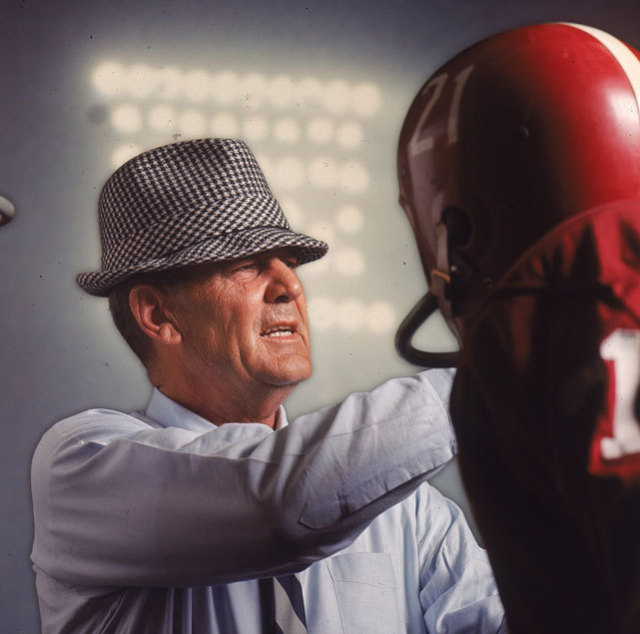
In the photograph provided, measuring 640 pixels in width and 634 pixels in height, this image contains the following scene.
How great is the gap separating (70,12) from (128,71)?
15 cm

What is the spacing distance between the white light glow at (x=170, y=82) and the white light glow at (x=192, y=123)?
4cm

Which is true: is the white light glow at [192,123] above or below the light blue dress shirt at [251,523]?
above

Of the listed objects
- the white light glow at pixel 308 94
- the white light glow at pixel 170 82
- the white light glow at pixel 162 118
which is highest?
the white light glow at pixel 170 82

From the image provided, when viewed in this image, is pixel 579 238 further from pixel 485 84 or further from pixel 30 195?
pixel 30 195

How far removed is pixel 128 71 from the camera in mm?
1661

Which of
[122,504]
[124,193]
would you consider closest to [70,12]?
[124,193]

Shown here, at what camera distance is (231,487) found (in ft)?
2.84

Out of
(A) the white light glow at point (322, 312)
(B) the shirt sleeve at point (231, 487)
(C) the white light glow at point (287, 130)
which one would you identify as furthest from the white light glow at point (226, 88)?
(B) the shirt sleeve at point (231, 487)

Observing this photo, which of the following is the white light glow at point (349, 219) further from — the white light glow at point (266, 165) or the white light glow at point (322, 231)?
the white light glow at point (266, 165)

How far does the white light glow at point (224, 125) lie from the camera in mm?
1690

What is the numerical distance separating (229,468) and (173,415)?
0.37 metres

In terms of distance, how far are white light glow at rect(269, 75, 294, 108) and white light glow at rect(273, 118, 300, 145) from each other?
0.11 feet

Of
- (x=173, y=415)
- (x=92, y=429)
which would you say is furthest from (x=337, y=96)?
(x=92, y=429)

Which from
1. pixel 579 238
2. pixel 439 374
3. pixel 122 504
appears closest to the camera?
pixel 579 238
